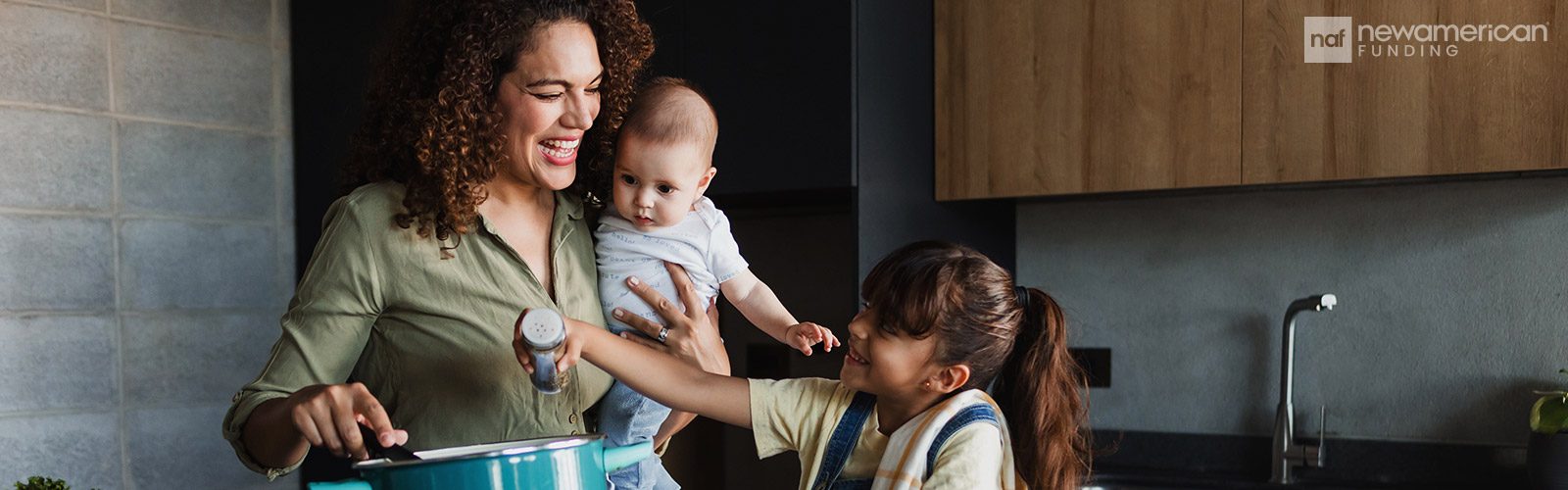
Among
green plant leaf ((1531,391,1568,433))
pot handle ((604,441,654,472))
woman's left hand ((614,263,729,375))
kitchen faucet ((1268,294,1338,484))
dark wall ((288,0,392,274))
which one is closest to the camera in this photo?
pot handle ((604,441,654,472))

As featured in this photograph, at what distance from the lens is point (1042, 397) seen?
1078mm

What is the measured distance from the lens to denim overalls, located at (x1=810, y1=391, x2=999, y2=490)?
1.00 meters

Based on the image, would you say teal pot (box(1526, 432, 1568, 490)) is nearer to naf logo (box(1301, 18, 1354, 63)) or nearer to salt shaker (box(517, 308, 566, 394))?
naf logo (box(1301, 18, 1354, 63))

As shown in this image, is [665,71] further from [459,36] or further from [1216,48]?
[459,36]

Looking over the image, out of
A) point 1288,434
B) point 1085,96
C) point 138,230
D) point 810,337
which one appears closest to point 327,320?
point 810,337

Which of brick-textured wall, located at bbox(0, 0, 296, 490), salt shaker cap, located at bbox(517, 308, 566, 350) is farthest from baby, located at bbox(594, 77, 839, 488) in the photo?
brick-textured wall, located at bbox(0, 0, 296, 490)

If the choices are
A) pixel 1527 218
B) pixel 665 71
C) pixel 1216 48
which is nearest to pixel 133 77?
pixel 665 71

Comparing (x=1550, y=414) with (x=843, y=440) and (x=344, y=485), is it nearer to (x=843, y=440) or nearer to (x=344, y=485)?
(x=843, y=440)

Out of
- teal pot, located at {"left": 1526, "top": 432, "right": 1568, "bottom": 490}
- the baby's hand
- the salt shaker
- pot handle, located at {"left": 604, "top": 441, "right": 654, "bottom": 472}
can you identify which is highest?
the salt shaker

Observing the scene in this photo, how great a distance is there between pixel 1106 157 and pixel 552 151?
129 centimetres

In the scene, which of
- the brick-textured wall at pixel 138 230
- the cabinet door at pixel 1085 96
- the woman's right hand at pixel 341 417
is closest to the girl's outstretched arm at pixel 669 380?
the woman's right hand at pixel 341 417

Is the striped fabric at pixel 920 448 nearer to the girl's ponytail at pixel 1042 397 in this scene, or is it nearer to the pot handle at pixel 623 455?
the girl's ponytail at pixel 1042 397

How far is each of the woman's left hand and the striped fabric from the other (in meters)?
0.23

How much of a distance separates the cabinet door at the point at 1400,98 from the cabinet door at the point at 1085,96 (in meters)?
0.05
